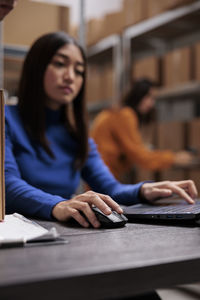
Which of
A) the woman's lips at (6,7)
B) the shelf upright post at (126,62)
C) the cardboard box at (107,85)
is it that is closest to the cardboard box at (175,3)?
the shelf upright post at (126,62)

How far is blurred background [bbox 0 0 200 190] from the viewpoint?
2051mm

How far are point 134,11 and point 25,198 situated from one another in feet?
9.05

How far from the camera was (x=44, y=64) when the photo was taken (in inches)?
44.3

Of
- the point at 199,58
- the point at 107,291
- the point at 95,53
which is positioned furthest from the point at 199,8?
the point at 107,291

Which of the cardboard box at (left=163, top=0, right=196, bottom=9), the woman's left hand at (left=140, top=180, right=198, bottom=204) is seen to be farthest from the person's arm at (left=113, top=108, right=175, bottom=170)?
the woman's left hand at (left=140, top=180, right=198, bottom=204)

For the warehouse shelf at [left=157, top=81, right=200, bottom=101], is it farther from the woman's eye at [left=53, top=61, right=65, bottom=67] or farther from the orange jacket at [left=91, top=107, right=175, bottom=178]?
the woman's eye at [left=53, top=61, right=65, bottom=67]

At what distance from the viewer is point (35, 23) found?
1.95m

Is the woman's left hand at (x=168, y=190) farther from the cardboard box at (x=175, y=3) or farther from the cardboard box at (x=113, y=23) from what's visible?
the cardboard box at (x=113, y=23)

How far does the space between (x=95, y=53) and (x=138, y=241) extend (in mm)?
3613

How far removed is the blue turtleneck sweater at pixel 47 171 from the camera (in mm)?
823

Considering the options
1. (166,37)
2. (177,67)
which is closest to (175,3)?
(177,67)

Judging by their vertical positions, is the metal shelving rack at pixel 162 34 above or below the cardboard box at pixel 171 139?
above

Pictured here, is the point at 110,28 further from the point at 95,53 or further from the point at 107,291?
the point at 107,291

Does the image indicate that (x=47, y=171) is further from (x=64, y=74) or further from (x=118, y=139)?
(x=118, y=139)
